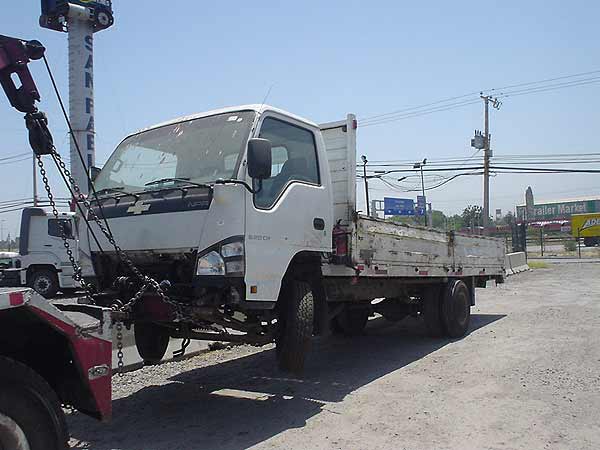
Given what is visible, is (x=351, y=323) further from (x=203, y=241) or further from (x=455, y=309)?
(x=203, y=241)

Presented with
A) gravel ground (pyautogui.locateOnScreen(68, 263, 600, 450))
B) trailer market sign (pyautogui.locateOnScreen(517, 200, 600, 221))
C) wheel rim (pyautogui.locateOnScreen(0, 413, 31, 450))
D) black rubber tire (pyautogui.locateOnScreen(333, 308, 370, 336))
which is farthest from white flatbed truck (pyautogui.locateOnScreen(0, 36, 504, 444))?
trailer market sign (pyautogui.locateOnScreen(517, 200, 600, 221))

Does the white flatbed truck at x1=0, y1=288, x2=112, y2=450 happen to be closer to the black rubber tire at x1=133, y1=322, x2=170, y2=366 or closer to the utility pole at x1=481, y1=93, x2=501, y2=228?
the black rubber tire at x1=133, y1=322, x2=170, y2=366

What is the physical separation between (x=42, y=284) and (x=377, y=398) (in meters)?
14.5

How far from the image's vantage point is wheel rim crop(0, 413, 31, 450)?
289 centimetres

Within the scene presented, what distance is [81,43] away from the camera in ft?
77.0

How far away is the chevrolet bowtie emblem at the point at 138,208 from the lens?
16.8ft

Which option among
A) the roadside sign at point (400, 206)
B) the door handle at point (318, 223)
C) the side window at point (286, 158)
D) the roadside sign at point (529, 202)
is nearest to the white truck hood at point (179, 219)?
the side window at point (286, 158)

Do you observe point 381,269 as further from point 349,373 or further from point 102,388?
point 102,388

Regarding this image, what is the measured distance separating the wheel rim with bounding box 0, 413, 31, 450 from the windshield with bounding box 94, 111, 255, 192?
100 inches

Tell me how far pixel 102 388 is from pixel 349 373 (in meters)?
4.17

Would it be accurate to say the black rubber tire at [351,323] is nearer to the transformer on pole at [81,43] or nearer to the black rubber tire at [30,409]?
the black rubber tire at [30,409]

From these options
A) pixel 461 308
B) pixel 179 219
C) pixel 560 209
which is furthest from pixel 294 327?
pixel 560 209

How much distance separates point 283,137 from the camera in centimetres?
569

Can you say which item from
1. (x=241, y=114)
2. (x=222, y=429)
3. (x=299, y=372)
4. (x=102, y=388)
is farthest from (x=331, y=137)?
(x=102, y=388)
